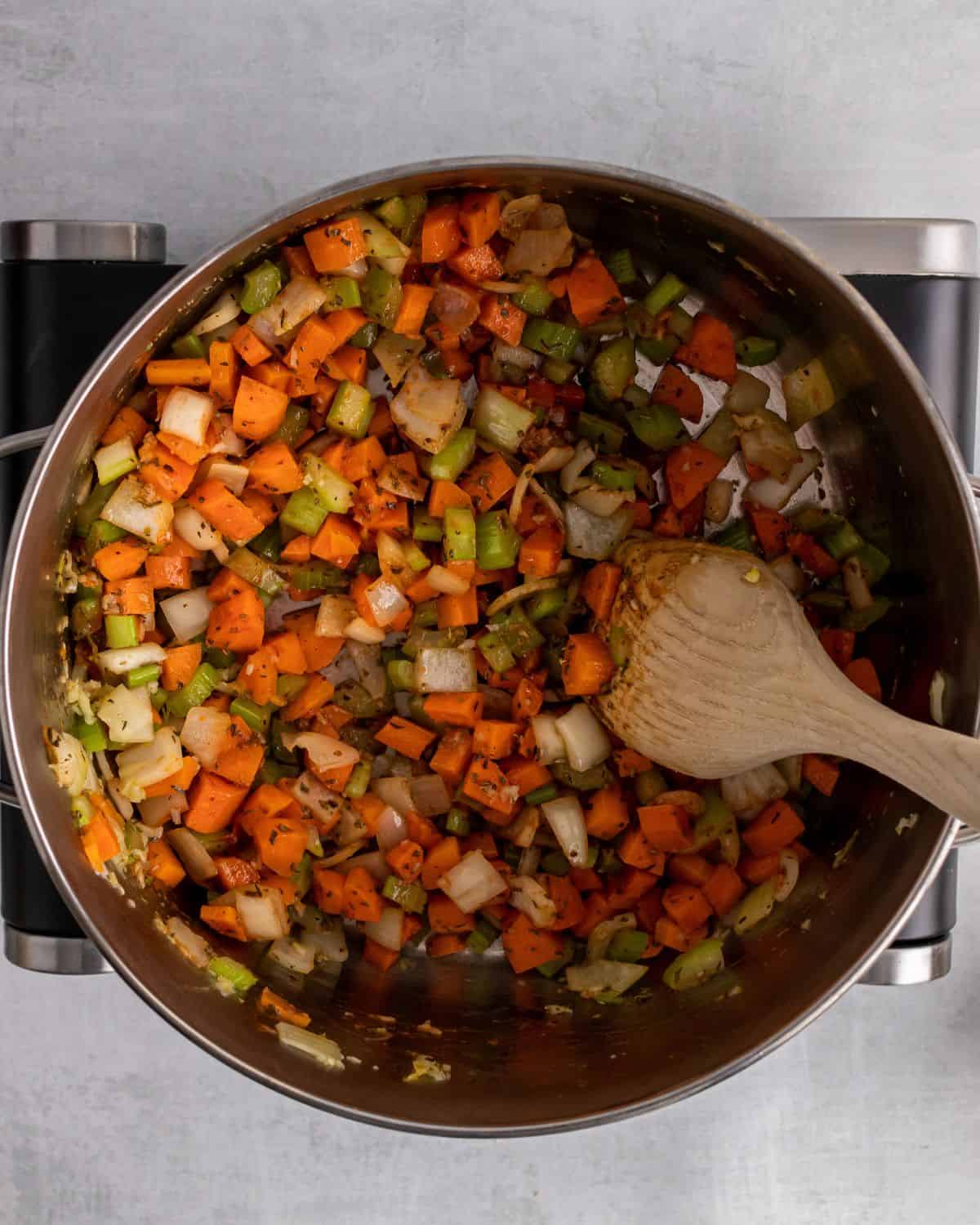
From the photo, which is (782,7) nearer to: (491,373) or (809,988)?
(491,373)

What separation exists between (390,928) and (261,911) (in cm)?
19

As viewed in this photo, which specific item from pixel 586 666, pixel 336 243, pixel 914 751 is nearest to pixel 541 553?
pixel 586 666

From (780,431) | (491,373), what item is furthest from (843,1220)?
(491,373)

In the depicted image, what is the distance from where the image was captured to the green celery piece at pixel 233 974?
1.50 m

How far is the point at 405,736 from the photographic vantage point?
1629 mm

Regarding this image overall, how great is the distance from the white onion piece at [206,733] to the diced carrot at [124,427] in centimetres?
37

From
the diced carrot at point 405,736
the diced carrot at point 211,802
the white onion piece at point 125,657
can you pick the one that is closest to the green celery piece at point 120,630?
the white onion piece at point 125,657

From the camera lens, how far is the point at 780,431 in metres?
1.63

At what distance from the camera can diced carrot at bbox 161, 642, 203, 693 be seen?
1538 millimetres

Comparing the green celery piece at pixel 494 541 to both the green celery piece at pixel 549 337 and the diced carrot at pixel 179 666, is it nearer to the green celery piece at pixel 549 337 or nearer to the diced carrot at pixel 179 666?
the green celery piece at pixel 549 337

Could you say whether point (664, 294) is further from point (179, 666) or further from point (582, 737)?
point (179, 666)

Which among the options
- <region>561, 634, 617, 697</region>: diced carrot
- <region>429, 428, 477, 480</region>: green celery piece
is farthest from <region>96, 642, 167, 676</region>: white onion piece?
<region>561, 634, 617, 697</region>: diced carrot

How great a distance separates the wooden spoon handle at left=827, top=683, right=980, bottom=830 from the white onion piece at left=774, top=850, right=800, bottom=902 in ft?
1.19

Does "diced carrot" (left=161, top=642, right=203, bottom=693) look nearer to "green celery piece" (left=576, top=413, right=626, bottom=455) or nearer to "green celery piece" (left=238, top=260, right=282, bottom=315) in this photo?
"green celery piece" (left=238, top=260, right=282, bottom=315)
